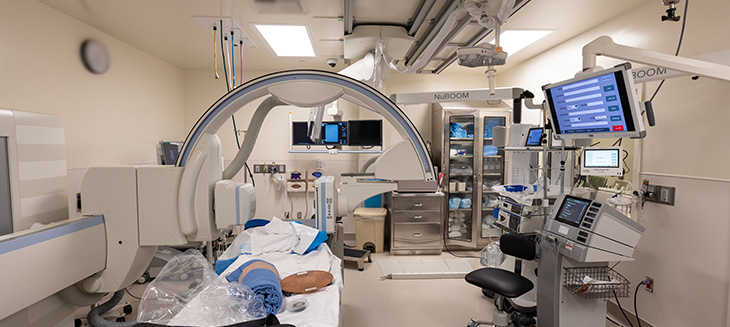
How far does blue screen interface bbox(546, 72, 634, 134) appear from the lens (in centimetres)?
170

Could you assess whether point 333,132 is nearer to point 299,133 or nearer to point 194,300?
point 299,133

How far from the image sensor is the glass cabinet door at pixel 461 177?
463 cm

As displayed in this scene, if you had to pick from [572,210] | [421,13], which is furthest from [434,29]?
[572,210]

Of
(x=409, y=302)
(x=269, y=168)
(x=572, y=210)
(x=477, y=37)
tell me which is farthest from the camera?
(x=269, y=168)

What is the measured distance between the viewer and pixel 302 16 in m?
2.82

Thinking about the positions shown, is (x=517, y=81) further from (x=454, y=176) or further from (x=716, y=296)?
(x=716, y=296)

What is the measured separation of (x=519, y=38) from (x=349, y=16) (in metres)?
1.94

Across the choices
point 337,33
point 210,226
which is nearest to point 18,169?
point 210,226

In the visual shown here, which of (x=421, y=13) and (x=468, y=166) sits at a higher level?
(x=421, y=13)

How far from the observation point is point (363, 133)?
4.65 meters

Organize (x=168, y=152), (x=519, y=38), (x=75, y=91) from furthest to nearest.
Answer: (x=168, y=152), (x=519, y=38), (x=75, y=91)

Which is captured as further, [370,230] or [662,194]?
[370,230]

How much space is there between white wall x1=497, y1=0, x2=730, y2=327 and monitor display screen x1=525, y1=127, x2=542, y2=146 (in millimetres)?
787

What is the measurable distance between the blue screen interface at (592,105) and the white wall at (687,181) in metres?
1.03
